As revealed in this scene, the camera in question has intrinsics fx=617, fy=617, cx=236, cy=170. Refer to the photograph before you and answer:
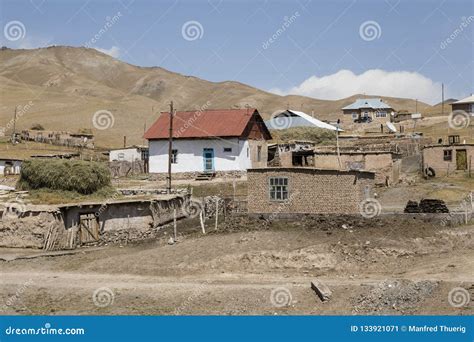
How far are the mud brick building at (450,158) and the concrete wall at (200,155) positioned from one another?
12.6 metres

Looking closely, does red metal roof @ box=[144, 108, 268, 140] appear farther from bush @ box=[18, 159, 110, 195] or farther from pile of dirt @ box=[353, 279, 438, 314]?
pile of dirt @ box=[353, 279, 438, 314]

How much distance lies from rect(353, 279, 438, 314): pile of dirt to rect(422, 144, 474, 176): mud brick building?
74.9ft

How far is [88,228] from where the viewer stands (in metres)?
27.9

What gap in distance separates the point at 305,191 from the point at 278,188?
1311mm

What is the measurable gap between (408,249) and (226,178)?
19.6 meters

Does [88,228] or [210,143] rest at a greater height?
[210,143]

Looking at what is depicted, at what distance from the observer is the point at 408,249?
2481 cm

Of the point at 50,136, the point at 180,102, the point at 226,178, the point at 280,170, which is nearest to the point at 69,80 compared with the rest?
the point at 180,102

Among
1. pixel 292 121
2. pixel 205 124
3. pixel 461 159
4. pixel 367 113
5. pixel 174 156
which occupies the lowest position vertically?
pixel 461 159

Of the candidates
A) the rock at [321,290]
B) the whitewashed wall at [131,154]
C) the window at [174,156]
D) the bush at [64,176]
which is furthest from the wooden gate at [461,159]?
the whitewashed wall at [131,154]

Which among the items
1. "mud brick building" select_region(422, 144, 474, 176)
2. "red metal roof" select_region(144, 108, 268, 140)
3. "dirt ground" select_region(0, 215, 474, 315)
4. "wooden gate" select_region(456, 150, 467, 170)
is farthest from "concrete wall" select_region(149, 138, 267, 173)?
"wooden gate" select_region(456, 150, 467, 170)

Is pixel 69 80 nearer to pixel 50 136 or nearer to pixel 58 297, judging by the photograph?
pixel 50 136

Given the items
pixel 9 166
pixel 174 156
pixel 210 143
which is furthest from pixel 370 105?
pixel 9 166

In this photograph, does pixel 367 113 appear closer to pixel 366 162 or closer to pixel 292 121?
pixel 292 121
